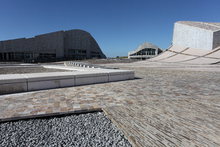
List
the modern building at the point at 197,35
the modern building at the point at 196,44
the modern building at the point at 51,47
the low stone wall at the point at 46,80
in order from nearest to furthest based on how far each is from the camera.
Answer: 1. the low stone wall at the point at 46,80
2. the modern building at the point at 196,44
3. the modern building at the point at 197,35
4. the modern building at the point at 51,47

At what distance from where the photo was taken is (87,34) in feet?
186

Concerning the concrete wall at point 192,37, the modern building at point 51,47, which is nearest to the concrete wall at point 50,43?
the modern building at point 51,47

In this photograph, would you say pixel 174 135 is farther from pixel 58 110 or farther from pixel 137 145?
pixel 58 110

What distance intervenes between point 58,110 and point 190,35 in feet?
109

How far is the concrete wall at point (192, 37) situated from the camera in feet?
81.1

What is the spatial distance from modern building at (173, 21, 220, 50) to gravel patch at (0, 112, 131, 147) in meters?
28.8

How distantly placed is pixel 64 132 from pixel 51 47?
4918 centimetres

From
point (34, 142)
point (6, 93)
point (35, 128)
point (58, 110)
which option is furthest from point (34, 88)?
point (34, 142)

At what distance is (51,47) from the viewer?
152 feet

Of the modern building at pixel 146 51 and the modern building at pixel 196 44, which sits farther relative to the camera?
the modern building at pixel 146 51

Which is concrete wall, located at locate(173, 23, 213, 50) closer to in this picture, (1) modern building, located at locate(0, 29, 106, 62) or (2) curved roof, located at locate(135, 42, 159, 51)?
(2) curved roof, located at locate(135, 42, 159, 51)

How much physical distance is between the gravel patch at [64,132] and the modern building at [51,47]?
39.3m

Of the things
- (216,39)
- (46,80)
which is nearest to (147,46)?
(216,39)

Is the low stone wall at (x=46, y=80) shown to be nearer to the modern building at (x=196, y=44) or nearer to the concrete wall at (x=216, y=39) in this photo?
the modern building at (x=196, y=44)
